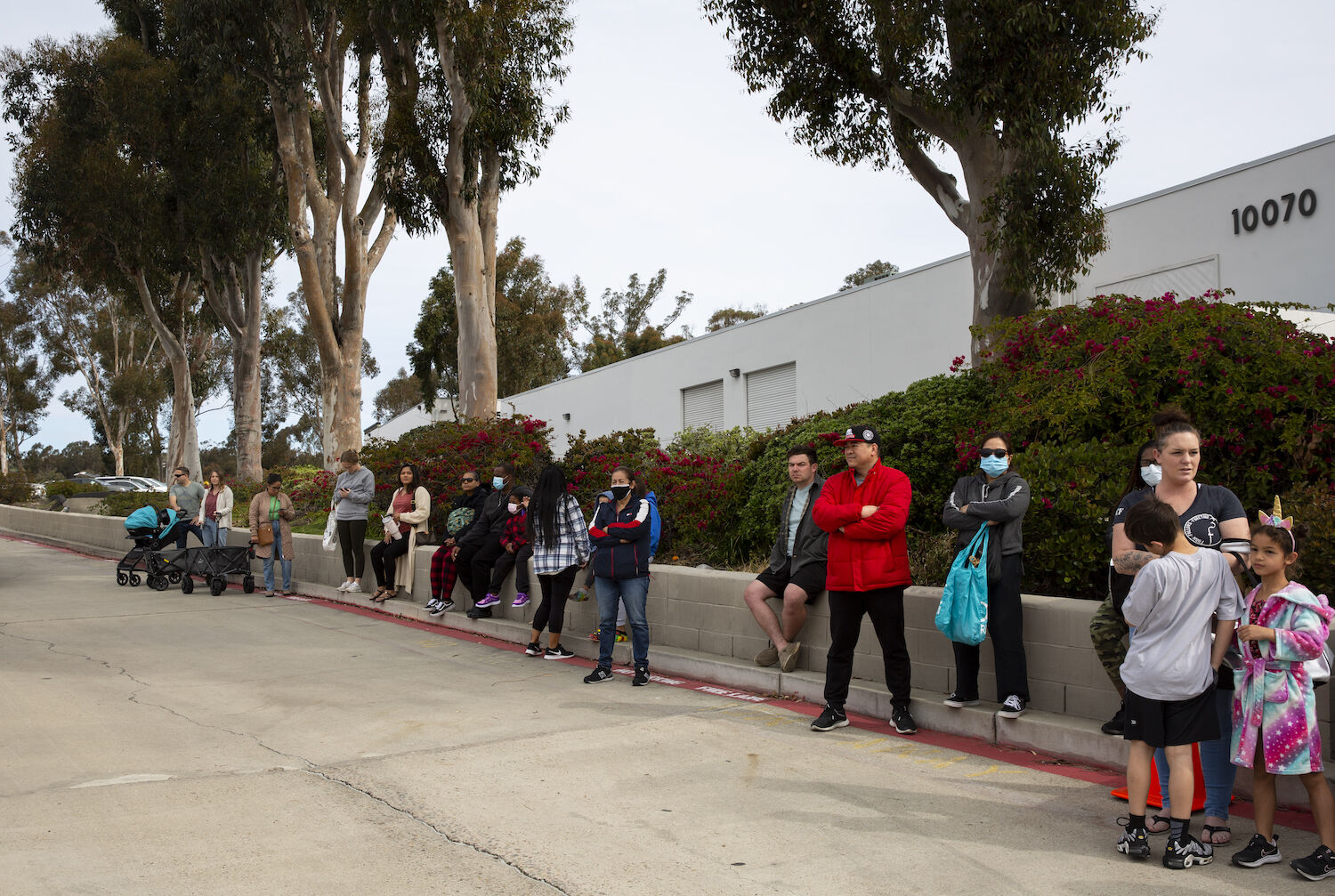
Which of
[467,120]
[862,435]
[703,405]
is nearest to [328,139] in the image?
[467,120]

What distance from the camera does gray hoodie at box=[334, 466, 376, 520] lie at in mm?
13477

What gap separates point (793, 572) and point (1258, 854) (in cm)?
401

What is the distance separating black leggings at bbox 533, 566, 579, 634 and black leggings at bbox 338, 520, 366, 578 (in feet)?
15.9

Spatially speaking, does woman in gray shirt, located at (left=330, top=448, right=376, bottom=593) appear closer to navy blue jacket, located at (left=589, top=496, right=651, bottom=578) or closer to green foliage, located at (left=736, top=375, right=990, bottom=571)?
green foliage, located at (left=736, top=375, right=990, bottom=571)

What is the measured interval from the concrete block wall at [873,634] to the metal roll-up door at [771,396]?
12.9 metres

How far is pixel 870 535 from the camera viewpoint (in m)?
6.61

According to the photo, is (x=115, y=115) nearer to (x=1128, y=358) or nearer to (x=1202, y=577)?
(x=1128, y=358)

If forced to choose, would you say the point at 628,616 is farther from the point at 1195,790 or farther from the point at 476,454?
the point at 476,454

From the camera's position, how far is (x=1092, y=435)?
26.6 ft

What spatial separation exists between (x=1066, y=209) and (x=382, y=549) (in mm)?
9364

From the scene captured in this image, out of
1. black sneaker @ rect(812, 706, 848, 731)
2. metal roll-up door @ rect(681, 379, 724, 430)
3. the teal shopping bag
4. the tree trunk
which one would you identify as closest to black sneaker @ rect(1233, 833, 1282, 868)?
the teal shopping bag

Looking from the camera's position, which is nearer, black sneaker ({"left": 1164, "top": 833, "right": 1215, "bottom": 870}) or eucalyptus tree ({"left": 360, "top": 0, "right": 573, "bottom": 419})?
black sneaker ({"left": 1164, "top": 833, "right": 1215, "bottom": 870})

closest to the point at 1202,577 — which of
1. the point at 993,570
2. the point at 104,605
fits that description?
the point at 993,570

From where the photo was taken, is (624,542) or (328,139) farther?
(328,139)
